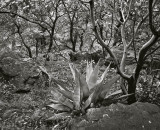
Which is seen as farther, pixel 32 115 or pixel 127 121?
pixel 32 115

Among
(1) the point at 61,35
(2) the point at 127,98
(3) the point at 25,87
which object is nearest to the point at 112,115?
(2) the point at 127,98

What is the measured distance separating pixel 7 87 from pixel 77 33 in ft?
24.7

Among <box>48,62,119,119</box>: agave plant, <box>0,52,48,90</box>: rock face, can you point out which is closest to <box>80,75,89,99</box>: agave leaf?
<box>48,62,119,119</box>: agave plant

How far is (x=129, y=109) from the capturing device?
265 cm

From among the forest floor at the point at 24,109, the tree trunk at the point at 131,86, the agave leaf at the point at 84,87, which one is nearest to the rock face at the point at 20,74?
the forest floor at the point at 24,109

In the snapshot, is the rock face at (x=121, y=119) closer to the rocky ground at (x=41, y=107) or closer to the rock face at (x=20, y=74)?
the rocky ground at (x=41, y=107)

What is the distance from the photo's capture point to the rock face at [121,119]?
241cm

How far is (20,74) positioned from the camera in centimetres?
561

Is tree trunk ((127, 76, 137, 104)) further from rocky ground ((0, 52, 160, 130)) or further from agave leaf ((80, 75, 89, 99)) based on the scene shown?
agave leaf ((80, 75, 89, 99))

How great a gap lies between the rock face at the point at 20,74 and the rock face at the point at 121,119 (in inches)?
123

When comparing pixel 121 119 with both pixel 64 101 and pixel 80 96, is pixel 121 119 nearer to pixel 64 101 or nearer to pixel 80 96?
pixel 80 96

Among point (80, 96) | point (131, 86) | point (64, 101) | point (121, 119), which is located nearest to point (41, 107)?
point (64, 101)

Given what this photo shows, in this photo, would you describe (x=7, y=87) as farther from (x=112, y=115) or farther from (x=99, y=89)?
(x=112, y=115)

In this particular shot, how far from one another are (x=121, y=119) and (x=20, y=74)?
12.8ft
